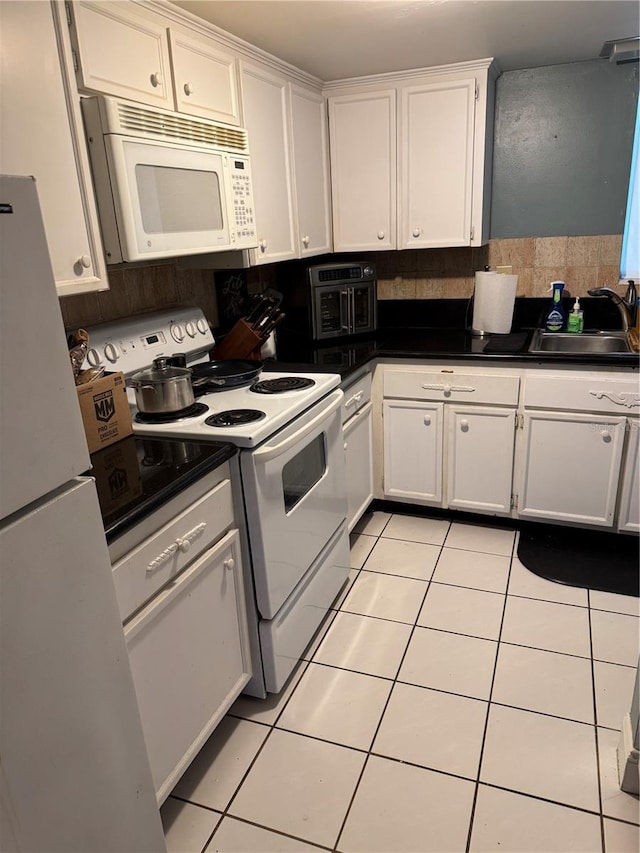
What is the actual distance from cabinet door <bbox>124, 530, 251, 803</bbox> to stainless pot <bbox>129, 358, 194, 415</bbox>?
18.2 inches

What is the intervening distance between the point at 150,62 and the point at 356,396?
1.45 metres

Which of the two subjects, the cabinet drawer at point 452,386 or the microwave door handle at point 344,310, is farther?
the microwave door handle at point 344,310

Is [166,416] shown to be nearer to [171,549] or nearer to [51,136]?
[171,549]

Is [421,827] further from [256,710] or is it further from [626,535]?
[626,535]

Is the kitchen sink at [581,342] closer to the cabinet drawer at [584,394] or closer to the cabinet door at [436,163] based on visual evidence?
the cabinet drawer at [584,394]

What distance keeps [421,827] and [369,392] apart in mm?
1770

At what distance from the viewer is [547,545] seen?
8.91 feet

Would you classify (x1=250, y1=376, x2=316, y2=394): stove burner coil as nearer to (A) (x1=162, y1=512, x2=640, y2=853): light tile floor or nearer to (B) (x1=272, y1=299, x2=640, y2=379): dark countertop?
(B) (x1=272, y1=299, x2=640, y2=379): dark countertop

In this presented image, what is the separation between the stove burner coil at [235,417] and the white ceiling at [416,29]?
4.24ft

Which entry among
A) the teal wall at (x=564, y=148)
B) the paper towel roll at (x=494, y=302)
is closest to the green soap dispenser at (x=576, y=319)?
the paper towel roll at (x=494, y=302)

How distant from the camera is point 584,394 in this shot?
97.3 inches

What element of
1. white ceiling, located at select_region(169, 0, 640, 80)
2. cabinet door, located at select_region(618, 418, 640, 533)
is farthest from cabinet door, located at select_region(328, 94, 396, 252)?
cabinet door, located at select_region(618, 418, 640, 533)

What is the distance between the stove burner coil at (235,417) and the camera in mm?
1713

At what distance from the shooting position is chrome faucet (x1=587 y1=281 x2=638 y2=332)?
2.69 m
